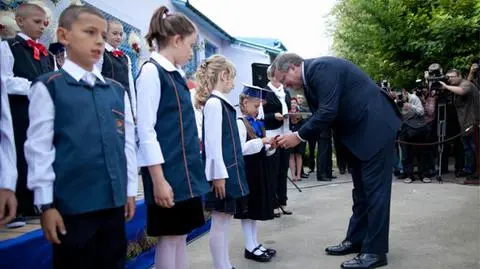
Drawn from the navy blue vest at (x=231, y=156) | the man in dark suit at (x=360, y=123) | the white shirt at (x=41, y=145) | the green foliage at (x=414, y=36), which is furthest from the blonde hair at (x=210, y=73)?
the green foliage at (x=414, y=36)

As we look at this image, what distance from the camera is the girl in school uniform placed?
351 cm

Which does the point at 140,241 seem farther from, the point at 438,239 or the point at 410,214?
the point at 410,214

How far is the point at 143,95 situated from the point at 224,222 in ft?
4.09

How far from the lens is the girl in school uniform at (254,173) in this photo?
11.5 feet

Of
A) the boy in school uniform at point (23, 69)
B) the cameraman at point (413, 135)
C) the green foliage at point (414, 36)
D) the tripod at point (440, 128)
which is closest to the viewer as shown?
the boy in school uniform at point (23, 69)

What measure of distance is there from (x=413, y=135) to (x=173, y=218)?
636 cm

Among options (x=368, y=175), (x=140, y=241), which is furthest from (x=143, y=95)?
(x=368, y=175)

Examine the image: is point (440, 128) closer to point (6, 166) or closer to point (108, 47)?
point (108, 47)

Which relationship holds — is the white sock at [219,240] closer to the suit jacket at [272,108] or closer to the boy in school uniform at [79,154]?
the boy in school uniform at [79,154]

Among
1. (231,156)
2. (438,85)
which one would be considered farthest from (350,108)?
(438,85)

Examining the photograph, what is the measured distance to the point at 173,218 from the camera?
226 cm

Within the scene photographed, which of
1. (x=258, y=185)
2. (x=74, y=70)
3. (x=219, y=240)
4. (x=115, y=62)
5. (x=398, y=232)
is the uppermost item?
(x=115, y=62)

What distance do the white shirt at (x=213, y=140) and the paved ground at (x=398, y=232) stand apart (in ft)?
3.66

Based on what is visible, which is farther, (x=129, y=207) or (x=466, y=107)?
(x=466, y=107)
